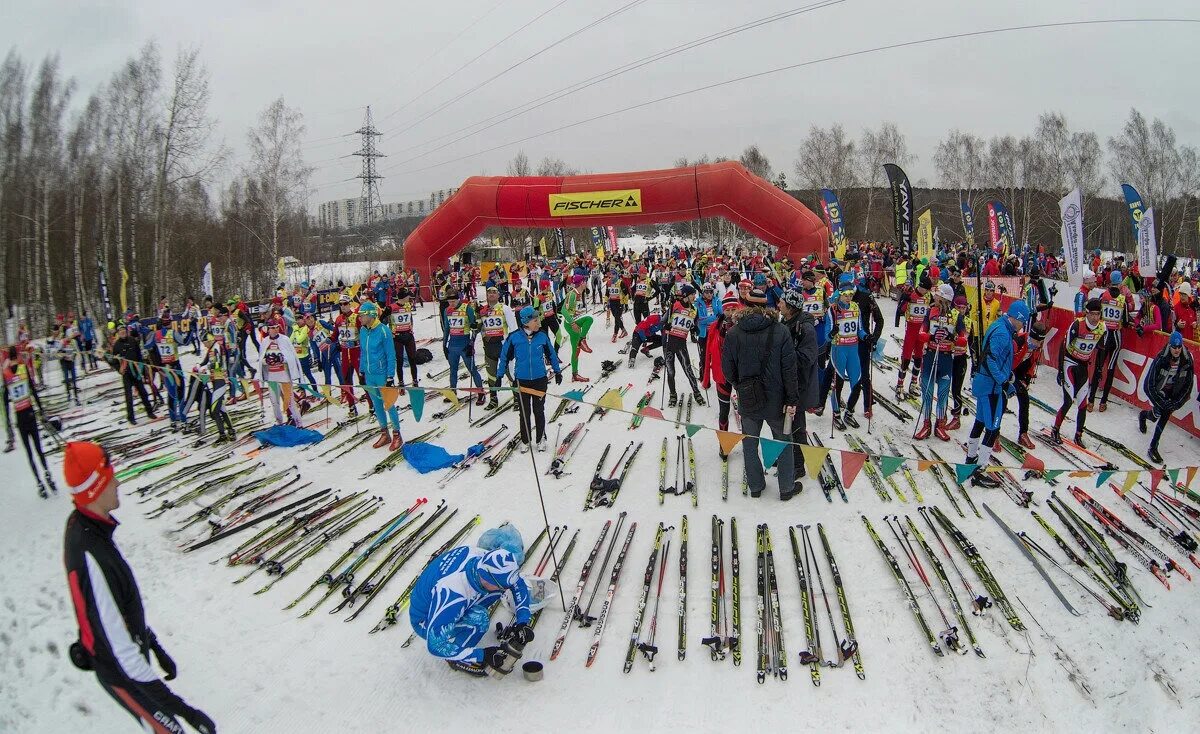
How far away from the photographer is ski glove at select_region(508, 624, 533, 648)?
4.30m

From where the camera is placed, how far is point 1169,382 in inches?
298

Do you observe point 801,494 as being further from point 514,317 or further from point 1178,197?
point 1178,197

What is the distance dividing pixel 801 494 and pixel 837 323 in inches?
109

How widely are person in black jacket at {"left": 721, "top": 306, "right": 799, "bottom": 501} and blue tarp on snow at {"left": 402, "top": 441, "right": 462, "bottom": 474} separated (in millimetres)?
3932

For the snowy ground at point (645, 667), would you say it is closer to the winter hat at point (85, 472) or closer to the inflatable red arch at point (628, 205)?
the winter hat at point (85, 472)

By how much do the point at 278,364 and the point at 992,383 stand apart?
971 cm

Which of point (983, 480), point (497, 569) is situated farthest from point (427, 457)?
point (983, 480)

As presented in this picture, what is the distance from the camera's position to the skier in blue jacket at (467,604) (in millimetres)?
4133

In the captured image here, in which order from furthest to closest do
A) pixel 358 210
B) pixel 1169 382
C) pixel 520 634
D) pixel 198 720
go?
pixel 358 210
pixel 1169 382
pixel 520 634
pixel 198 720

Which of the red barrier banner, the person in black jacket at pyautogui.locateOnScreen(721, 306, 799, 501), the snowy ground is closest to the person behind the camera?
the snowy ground

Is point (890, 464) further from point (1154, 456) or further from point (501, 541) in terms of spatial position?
point (1154, 456)

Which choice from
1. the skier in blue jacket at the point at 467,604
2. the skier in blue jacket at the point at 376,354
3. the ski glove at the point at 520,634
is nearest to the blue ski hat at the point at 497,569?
the skier in blue jacket at the point at 467,604

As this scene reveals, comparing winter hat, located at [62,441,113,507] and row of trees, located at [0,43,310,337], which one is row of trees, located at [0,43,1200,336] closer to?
row of trees, located at [0,43,310,337]

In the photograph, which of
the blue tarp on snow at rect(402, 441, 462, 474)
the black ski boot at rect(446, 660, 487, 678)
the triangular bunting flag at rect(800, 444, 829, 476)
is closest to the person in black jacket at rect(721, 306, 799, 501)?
the triangular bunting flag at rect(800, 444, 829, 476)
